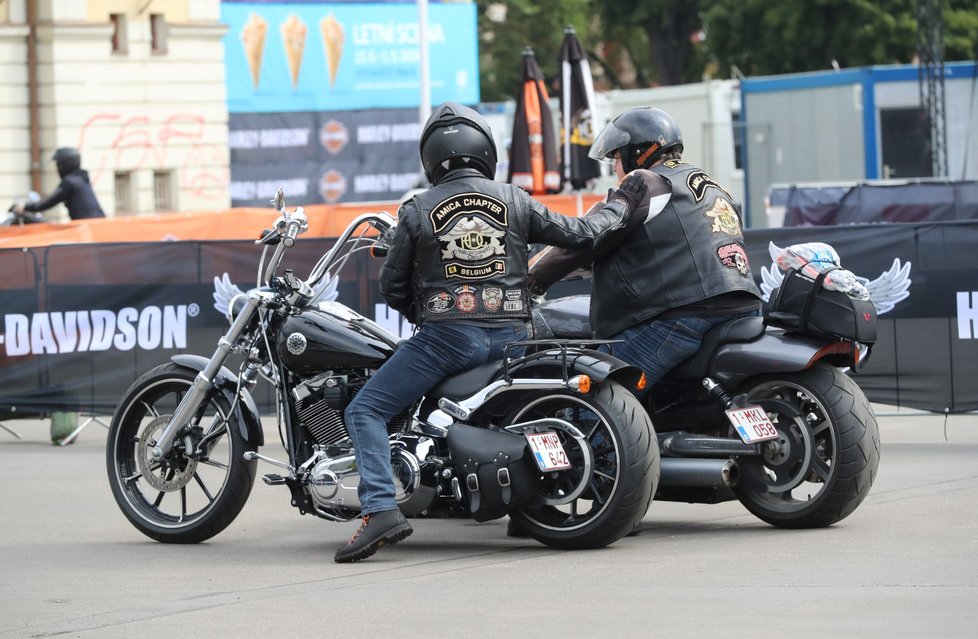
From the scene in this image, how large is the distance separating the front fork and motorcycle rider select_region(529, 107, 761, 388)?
1302 millimetres

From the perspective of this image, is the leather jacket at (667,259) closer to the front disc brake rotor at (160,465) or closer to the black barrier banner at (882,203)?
the front disc brake rotor at (160,465)

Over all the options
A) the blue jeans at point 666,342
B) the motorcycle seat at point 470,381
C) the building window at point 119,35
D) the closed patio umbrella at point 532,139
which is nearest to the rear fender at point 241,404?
the motorcycle seat at point 470,381

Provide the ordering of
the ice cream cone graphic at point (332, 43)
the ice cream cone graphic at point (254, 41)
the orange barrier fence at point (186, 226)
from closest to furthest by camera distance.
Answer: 1. the orange barrier fence at point (186, 226)
2. the ice cream cone graphic at point (254, 41)
3. the ice cream cone graphic at point (332, 43)

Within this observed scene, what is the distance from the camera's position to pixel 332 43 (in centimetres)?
3706

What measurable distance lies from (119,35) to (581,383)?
27.0m

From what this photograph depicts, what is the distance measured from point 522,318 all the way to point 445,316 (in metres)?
0.34

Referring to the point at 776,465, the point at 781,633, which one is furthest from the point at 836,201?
the point at 781,633

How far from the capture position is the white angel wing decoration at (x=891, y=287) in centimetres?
1153

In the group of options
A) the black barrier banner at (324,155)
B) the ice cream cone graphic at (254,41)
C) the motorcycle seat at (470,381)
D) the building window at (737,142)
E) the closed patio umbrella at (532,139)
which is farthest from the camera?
the black barrier banner at (324,155)

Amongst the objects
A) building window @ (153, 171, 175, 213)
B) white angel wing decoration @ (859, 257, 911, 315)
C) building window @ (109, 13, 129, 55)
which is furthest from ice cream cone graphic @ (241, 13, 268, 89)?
white angel wing decoration @ (859, 257, 911, 315)

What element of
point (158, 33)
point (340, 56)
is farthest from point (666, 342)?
point (340, 56)

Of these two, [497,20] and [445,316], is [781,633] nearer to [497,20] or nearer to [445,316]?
[445,316]

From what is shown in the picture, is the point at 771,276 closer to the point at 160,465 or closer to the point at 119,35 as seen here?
the point at 160,465

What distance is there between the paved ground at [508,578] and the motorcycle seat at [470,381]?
68cm
